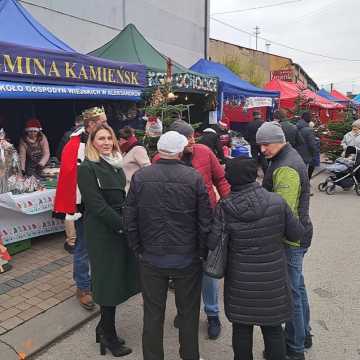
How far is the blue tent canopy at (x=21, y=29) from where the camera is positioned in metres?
5.64

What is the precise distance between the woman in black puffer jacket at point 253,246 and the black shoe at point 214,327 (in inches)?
36.6

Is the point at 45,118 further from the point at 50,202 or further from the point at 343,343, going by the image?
the point at 343,343

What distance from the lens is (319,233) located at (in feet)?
21.6

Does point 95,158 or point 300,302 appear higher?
point 95,158

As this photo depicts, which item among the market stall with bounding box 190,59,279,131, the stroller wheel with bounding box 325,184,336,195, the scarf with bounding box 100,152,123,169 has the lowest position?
the stroller wheel with bounding box 325,184,336,195

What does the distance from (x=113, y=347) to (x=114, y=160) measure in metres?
1.43

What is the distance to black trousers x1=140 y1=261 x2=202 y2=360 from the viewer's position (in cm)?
269

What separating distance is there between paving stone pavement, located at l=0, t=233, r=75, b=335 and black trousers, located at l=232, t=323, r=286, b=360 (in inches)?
77.7

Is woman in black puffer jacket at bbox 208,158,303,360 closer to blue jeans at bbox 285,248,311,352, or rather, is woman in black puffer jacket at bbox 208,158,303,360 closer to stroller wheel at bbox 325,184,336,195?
blue jeans at bbox 285,248,311,352

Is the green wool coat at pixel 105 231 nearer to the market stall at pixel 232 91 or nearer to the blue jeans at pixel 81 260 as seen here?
the blue jeans at pixel 81 260

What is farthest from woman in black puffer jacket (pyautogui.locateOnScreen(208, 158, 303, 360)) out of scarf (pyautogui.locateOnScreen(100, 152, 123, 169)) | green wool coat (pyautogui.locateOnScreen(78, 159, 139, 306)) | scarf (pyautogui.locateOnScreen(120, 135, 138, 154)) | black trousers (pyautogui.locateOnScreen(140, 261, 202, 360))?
scarf (pyautogui.locateOnScreen(120, 135, 138, 154))

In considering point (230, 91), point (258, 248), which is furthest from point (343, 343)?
point (230, 91)

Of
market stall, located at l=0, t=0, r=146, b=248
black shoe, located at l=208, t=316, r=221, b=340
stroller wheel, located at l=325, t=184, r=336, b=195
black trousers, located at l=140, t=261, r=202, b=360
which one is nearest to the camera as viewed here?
black trousers, located at l=140, t=261, r=202, b=360

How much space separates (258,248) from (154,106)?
3.39 metres
